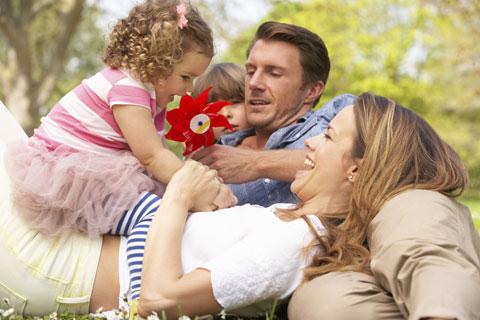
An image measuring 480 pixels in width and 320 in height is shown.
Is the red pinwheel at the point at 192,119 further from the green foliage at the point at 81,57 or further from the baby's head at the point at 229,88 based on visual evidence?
the green foliage at the point at 81,57

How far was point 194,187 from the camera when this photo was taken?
3387 mm

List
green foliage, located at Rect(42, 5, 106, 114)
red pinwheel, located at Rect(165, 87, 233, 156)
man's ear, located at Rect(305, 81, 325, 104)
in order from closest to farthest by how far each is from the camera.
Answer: red pinwheel, located at Rect(165, 87, 233, 156) → man's ear, located at Rect(305, 81, 325, 104) → green foliage, located at Rect(42, 5, 106, 114)

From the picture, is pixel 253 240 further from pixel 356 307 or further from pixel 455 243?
pixel 455 243

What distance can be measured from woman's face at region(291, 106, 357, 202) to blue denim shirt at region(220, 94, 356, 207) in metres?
1.16

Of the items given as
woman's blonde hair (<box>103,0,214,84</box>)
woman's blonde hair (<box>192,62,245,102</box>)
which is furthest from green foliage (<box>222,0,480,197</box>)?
woman's blonde hair (<box>103,0,214,84</box>)

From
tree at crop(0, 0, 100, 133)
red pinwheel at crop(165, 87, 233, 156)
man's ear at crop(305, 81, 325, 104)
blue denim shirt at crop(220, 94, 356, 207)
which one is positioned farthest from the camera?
tree at crop(0, 0, 100, 133)

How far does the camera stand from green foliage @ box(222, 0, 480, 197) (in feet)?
66.1

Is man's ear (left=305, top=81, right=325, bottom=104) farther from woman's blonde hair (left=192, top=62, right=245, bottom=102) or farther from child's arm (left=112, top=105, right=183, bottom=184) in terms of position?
child's arm (left=112, top=105, right=183, bottom=184)

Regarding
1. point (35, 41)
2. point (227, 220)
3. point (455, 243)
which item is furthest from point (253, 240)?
point (35, 41)

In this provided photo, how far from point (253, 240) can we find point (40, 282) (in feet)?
3.30

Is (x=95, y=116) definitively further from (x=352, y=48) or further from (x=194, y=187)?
(x=352, y=48)

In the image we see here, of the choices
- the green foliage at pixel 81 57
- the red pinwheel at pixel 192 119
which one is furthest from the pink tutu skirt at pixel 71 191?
the green foliage at pixel 81 57

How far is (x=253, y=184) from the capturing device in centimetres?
462

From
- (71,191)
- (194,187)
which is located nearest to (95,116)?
(71,191)
